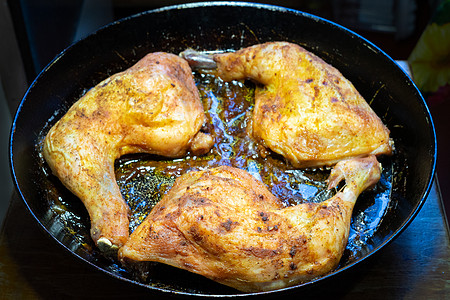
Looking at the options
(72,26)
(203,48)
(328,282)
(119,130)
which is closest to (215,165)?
(119,130)

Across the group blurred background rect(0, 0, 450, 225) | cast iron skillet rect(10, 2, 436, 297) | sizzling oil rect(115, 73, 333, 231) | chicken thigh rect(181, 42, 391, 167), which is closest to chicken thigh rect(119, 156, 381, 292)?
cast iron skillet rect(10, 2, 436, 297)

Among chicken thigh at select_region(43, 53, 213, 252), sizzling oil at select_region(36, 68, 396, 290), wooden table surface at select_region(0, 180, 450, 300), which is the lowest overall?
wooden table surface at select_region(0, 180, 450, 300)

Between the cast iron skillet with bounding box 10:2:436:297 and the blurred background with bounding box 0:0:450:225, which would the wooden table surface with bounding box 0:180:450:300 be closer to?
the cast iron skillet with bounding box 10:2:436:297

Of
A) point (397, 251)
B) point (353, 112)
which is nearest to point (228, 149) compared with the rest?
point (353, 112)

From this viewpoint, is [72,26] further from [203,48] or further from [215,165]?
[215,165]

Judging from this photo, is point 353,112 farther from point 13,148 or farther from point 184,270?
point 13,148
